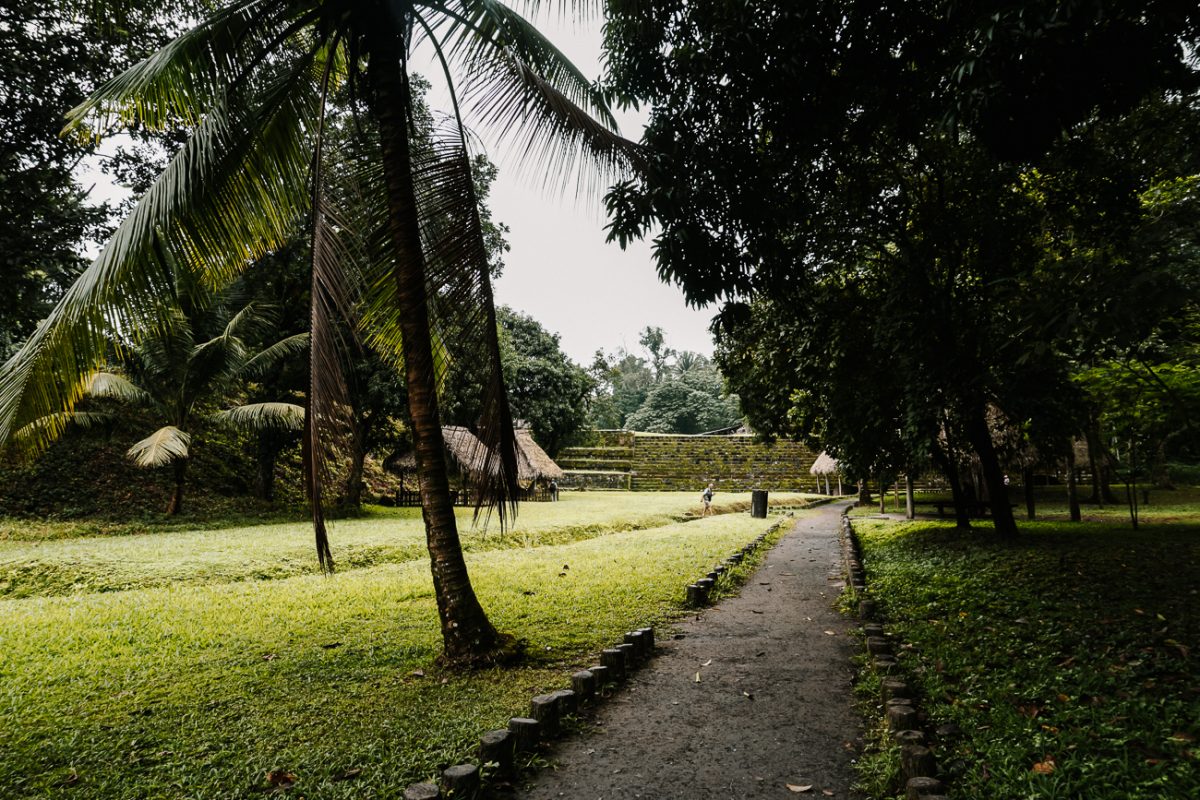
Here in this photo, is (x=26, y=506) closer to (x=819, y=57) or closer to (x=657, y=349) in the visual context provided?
(x=819, y=57)

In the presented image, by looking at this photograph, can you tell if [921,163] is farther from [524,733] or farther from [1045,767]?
[524,733]

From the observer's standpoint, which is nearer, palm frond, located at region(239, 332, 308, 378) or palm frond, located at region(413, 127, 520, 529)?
palm frond, located at region(413, 127, 520, 529)

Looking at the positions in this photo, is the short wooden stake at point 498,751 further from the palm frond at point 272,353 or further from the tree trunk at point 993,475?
the palm frond at point 272,353

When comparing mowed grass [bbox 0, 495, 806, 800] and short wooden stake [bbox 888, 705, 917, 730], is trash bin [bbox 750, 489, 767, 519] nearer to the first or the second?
mowed grass [bbox 0, 495, 806, 800]

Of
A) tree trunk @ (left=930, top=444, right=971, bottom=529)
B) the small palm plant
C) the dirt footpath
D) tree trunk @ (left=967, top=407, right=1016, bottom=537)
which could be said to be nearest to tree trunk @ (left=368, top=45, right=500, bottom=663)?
the dirt footpath

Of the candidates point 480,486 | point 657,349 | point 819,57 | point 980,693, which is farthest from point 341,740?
point 657,349

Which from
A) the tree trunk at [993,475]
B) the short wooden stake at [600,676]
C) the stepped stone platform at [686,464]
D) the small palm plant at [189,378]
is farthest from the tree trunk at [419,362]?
the stepped stone platform at [686,464]

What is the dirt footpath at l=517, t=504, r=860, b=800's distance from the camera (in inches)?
124

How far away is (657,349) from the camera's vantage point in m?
76.8

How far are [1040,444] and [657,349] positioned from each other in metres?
67.4

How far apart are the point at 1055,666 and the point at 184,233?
7071 mm

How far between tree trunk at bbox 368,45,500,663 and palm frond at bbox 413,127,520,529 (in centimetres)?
22

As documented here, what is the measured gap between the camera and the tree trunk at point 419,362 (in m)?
4.82

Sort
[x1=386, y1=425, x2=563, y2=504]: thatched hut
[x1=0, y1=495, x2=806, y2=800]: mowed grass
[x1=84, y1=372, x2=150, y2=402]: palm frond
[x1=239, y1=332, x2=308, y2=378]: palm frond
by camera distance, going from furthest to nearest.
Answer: [x1=386, y1=425, x2=563, y2=504]: thatched hut → [x1=239, y1=332, x2=308, y2=378]: palm frond → [x1=84, y1=372, x2=150, y2=402]: palm frond → [x1=0, y1=495, x2=806, y2=800]: mowed grass
